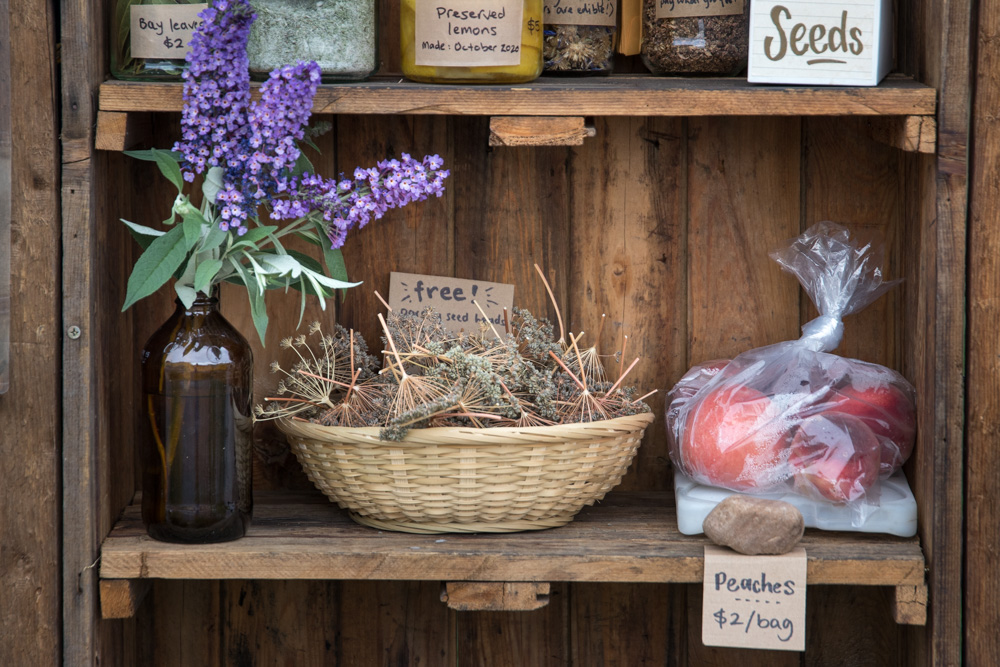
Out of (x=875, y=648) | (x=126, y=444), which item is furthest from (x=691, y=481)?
(x=126, y=444)

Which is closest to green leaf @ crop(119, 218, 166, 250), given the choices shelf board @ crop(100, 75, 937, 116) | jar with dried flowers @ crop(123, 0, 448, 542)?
jar with dried flowers @ crop(123, 0, 448, 542)

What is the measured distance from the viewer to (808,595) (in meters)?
1.24

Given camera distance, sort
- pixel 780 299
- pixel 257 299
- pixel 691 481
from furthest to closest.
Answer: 1. pixel 780 299
2. pixel 691 481
3. pixel 257 299

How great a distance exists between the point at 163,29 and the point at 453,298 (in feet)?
1.51

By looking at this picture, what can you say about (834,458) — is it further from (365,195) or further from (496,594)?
(365,195)

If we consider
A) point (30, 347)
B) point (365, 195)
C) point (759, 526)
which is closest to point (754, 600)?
point (759, 526)

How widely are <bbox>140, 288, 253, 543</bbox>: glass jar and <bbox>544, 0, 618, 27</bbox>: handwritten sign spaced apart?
50 cm

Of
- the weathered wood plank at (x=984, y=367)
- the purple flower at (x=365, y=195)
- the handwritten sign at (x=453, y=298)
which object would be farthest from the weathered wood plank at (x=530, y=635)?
the purple flower at (x=365, y=195)

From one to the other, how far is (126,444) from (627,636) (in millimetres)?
705

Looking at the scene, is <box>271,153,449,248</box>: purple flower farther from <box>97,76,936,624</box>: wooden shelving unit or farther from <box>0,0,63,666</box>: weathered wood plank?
<box>0,0,63,666</box>: weathered wood plank

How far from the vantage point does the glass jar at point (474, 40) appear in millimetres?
976

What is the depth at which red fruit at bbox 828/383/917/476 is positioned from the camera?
3.45ft

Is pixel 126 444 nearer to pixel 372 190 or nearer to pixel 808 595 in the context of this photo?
pixel 372 190

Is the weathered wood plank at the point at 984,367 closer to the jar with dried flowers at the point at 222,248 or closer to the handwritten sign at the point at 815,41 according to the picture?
the handwritten sign at the point at 815,41
